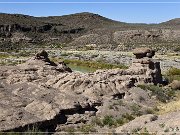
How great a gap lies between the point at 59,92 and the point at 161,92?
9.07 m

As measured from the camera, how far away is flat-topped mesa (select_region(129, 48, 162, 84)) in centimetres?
3682

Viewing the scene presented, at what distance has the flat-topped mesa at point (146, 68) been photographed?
121 ft

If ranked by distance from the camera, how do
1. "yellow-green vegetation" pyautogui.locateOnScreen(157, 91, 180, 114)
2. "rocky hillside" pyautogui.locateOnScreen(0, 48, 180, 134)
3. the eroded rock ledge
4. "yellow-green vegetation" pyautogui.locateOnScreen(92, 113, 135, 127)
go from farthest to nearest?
"yellow-green vegetation" pyautogui.locateOnScreen(157, 91, 180, 114), "yellow-green vegetation" pyautogui.locateOnScreen(92, 113, 135, 127), the eroded rock ledge, "rocky hillside" pyautogui.locateOnScreen(0, 48, 180, 134)

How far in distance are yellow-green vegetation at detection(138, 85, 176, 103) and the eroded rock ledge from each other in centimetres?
88

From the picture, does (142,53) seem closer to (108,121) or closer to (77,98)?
(77,98)

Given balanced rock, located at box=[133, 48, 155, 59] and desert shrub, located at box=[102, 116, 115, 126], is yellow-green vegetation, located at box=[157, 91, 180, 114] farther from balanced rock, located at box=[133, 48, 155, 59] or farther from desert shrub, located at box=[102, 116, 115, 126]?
balanced rock, located at box=[133, 48, 155, 59]

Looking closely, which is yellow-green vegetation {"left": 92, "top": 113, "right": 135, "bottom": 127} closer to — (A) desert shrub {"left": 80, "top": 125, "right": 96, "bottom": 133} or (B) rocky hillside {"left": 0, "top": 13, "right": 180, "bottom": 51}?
(A) desert shrub {"left": 80, "top": 125, "right": 96, "bottom": 133}

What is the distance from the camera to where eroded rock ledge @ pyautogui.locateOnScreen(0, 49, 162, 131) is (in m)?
23.9

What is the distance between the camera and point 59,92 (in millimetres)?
28391

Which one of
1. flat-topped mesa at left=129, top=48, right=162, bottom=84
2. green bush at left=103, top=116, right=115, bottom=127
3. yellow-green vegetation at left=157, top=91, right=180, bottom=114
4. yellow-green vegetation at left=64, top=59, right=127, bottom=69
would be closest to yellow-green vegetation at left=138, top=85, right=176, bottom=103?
yellow-green vegetation at left=157, top=91, right=180, bottom=114

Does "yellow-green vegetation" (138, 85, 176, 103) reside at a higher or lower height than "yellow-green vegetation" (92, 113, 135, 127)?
higher

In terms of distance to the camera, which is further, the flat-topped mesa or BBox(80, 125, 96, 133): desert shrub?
the flat-topped mesa

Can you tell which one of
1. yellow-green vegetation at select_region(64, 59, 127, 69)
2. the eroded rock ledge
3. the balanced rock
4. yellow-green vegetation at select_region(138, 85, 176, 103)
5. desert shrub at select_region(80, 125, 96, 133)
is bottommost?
yellow-green vegetation at select_region(64, 59, 127, 69)

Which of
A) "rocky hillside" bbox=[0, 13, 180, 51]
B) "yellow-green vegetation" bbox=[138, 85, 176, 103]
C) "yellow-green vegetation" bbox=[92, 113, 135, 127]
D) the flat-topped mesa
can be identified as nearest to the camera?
"yellow-green vegetation" bbox=[92, 113, 135, 127]
